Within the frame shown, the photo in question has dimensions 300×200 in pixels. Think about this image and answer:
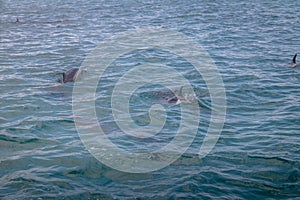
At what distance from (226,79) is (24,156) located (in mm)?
7199

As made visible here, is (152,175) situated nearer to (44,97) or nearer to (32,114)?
(32,114)

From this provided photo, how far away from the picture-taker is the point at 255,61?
50.2 ft

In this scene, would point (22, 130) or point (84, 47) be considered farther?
point (84, 47)

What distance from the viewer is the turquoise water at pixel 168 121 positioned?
7.29 meters

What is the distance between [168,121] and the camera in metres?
10.2

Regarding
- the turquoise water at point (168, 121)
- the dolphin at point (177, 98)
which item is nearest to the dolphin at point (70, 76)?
the turquoise water at point (168, 121)

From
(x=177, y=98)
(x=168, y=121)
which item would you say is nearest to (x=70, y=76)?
(x=177, y=98)

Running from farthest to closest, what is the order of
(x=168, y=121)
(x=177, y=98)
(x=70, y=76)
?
(x=70, y=76) < (x=177, y=98) < (x=168, y=121)

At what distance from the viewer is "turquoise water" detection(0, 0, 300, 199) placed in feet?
23.9

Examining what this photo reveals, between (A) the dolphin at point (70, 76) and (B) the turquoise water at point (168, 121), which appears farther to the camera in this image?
(A) the dolphin at point (70, 76)

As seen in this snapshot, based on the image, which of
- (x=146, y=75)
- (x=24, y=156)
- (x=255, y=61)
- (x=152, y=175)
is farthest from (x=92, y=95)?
(x=255, y=61)

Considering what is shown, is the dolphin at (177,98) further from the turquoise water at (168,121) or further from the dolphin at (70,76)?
the dolphin at (70,76)

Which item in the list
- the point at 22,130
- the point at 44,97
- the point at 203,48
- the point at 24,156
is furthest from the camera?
the point at 203,48

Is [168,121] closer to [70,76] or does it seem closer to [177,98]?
[177,98]
